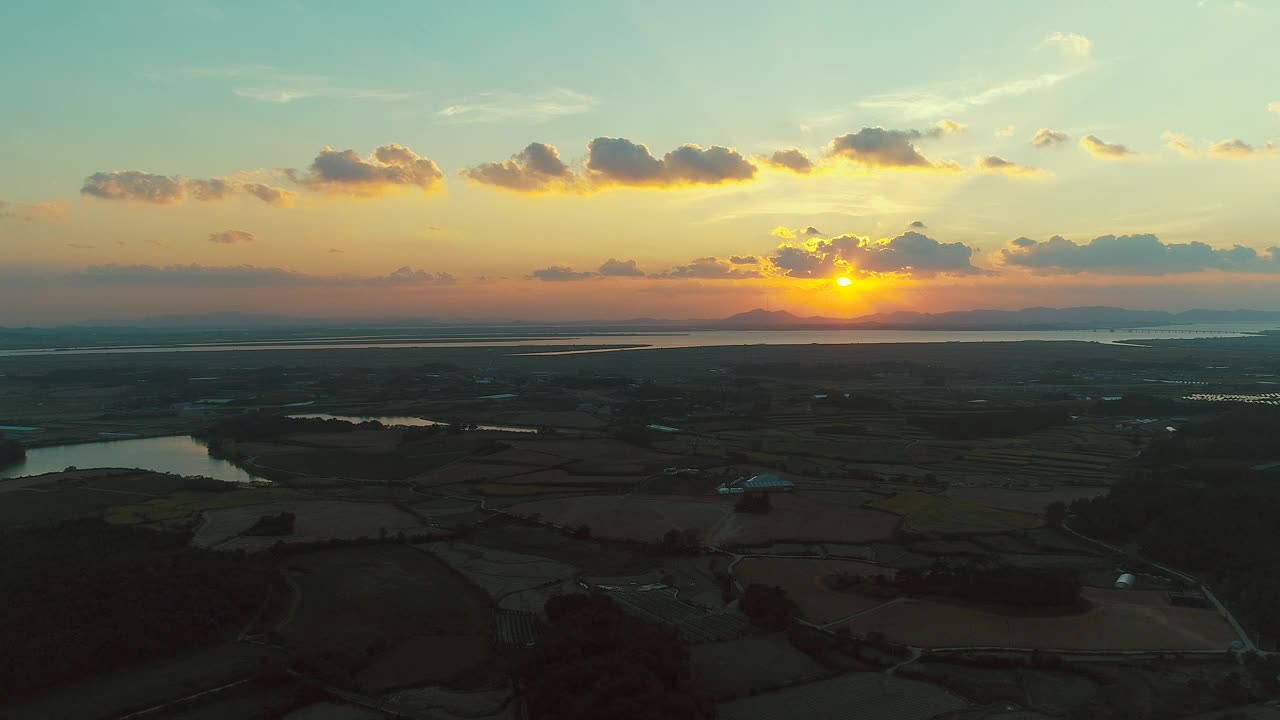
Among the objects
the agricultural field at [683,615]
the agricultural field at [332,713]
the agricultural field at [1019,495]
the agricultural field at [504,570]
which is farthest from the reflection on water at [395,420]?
the agricultural field at [332,713]

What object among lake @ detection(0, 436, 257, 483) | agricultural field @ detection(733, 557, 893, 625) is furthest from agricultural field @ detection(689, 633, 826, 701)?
lake @ detection(0, 436, 257, 483)

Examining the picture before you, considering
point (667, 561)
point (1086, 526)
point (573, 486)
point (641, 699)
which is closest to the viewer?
point (641, 699)

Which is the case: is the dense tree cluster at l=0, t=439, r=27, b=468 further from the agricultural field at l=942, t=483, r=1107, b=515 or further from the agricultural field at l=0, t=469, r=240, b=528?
the agricultural field at l=942, t=483, r=1107, b=515

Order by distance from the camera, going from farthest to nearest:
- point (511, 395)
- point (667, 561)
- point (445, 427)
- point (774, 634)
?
point (511, 395) → point (445, 427) → point (667, 561) → point (774, 634)

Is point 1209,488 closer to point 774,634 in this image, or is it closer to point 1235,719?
point 1235,719

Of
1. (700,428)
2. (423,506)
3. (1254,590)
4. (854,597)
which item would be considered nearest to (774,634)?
(854,597)

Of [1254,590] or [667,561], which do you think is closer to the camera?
[1254,590]

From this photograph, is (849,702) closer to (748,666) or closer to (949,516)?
(748,666)

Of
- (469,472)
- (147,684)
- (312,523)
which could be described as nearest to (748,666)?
(147,684)
